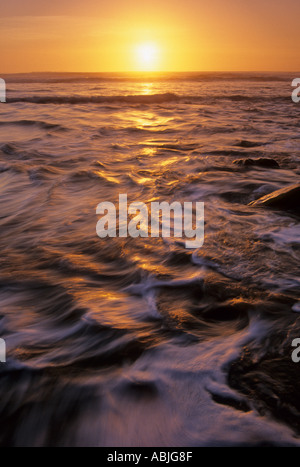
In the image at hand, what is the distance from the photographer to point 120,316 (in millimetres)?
2609

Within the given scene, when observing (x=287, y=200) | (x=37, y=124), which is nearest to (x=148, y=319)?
(x=287, y=200)

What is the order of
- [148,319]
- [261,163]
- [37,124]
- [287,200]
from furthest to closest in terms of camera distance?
[37,124] < [261,163] < [287,200] < [148,319]

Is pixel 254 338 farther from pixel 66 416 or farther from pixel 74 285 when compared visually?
pixel 74 285

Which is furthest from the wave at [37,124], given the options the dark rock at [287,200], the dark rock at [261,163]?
the dark rock at [287,200]

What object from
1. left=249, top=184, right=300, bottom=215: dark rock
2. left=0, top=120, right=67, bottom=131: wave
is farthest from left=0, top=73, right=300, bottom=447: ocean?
left=0, top=120, right=67, bottom=131: wave

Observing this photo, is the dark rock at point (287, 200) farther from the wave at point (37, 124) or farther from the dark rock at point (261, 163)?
the wave at point (37, 124)

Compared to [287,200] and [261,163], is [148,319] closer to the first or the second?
[287,200]

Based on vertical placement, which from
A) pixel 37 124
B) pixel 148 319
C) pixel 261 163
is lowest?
pixel 148 319

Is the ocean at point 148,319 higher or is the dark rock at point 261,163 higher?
the dark rock at point 261,163

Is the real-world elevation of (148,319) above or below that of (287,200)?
below

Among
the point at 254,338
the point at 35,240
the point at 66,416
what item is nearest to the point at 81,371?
the point at 66,416

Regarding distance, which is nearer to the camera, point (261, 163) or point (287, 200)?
point (287, 200)

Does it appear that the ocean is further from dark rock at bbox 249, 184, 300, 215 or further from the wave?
the wave

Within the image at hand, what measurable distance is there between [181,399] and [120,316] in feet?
2.76
